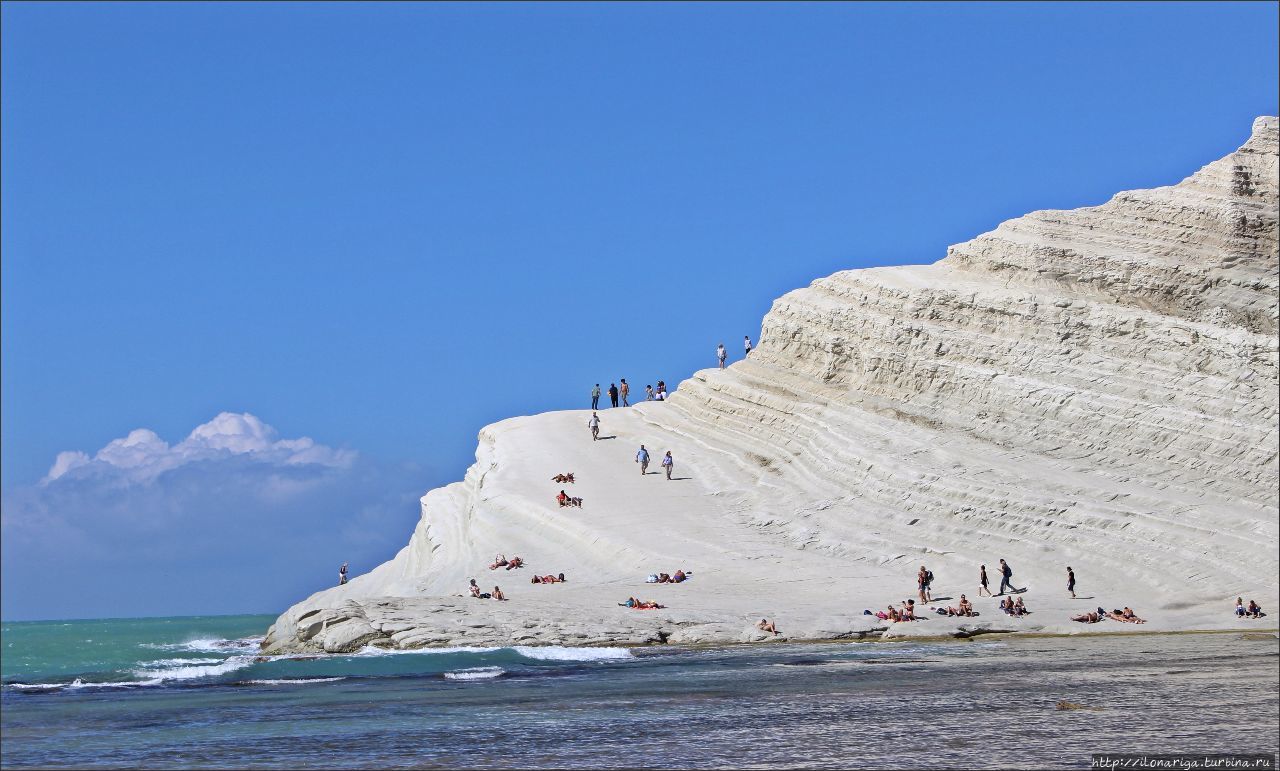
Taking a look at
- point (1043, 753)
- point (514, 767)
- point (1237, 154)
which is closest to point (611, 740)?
point (514, 767)

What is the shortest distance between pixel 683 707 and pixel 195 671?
15.6 meters

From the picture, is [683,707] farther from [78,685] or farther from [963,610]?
[78,685]

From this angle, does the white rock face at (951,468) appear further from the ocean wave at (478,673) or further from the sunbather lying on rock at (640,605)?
the ocean wave at (478,673)

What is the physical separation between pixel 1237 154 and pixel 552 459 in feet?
79.0

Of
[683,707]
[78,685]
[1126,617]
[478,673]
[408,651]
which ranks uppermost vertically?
[408,651]

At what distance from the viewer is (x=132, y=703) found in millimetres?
23438

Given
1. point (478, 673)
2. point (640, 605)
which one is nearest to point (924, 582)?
point (640, 605)

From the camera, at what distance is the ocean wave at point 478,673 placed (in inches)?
1002

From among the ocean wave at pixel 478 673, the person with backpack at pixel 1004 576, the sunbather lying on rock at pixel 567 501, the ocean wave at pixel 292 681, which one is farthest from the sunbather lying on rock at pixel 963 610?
the ocean wave at pixel 292 681

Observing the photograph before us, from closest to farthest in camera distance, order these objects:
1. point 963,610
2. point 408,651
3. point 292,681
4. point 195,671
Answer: point 292,681, point 408,651, point 195,671, point 963,610

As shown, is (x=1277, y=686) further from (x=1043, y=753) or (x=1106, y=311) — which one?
(x=1106, y=311)

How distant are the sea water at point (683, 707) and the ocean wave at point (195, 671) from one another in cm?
29

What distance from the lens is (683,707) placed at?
20.0 meters

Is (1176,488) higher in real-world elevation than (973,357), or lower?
lower
